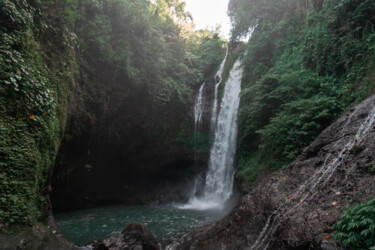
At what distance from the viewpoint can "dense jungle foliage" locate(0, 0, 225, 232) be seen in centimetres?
347

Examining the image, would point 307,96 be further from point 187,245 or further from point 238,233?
point 187,245

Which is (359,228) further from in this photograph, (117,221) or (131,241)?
(117,221)

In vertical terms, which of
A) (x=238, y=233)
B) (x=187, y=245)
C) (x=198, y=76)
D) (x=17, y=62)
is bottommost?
(x=187, y=245)

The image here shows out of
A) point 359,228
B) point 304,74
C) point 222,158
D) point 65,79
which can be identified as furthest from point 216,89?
point 359,228

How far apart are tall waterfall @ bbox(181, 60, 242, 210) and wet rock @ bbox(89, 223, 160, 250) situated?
6.83 m

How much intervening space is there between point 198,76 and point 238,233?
14102mm

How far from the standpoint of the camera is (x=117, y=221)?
9.02 m

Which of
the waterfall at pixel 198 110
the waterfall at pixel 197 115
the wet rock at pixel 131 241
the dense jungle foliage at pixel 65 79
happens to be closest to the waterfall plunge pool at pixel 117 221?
the wet rock at pixel 131 241

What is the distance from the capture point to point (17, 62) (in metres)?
3.83

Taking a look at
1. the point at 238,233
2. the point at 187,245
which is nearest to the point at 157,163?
the point at 187,245

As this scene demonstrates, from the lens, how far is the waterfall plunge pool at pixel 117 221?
7.24m

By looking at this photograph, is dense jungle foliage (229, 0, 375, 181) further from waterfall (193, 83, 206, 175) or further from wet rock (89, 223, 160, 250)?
wet rock (89, 223, 160, 250)

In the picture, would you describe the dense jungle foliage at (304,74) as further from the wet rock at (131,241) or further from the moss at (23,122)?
the moss at (23,122)

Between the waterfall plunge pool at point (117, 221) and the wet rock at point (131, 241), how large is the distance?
3.65ft
